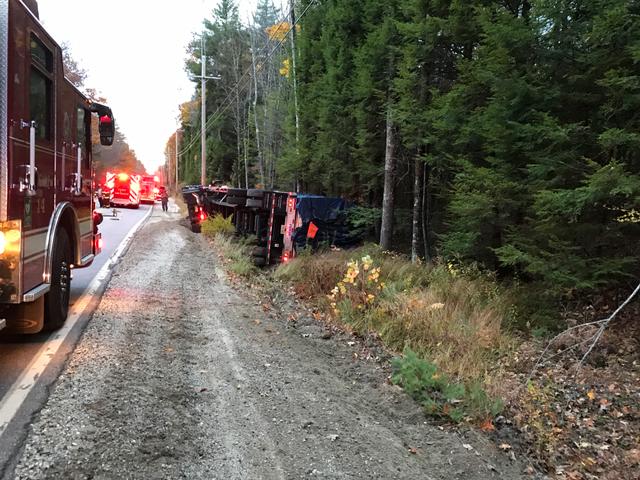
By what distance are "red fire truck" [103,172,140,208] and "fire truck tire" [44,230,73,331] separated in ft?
96.1

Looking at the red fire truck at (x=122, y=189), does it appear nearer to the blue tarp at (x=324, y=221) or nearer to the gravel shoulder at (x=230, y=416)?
Answer: the blue tarp at (x=324, y=221)

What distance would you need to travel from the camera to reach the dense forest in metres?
6.06

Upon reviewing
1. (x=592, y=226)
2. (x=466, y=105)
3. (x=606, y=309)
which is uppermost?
(x=466, y=105)

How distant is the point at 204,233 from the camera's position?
18.7 meters

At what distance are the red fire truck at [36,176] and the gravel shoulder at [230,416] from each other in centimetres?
78

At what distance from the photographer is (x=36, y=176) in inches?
211

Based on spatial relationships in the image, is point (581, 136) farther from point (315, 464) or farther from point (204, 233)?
point (204, 233)

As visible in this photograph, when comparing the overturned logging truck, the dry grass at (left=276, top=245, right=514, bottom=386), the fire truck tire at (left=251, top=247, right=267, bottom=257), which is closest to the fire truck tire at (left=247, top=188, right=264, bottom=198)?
the overturned logging truck

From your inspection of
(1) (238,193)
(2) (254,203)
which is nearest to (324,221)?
(2) (254,203)

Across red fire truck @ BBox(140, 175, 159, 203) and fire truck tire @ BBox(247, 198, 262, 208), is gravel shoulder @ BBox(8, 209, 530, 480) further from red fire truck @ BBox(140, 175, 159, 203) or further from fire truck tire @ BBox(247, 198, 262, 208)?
red fire truck @ BBox(140, 175, 159, 203)

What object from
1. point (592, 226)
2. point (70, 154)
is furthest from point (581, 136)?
point (70, 154)

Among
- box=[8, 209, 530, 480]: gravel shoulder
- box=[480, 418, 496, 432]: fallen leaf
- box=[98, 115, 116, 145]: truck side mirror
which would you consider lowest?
box=[480, 418, 496, 432]: fallen leaf

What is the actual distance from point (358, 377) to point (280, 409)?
1272mm

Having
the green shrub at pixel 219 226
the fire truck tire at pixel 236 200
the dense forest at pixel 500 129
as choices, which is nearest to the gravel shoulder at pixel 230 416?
the dense forest at pixel 500 129
